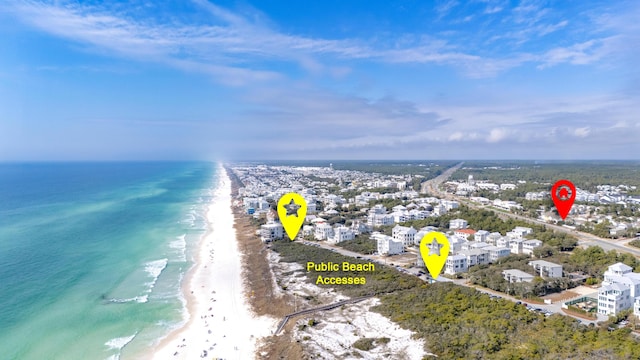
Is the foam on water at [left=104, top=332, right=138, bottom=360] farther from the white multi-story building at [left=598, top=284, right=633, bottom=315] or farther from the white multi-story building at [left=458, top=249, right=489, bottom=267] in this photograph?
the white multi-story building at [left=598, top=284, right=633, bottom=315]

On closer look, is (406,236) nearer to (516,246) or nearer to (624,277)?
(516,246)

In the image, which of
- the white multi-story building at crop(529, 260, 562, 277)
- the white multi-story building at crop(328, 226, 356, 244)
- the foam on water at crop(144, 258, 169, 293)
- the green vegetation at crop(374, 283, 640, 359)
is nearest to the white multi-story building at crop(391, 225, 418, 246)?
the white multi-story building at crop(328, 226, 356, 244)

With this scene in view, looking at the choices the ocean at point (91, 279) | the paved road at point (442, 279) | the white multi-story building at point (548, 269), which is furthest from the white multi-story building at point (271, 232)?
the white multi-story building at point (548, 269)

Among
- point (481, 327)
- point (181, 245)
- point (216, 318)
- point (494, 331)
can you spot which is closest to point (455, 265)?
point (481, 327)

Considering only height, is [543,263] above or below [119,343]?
above

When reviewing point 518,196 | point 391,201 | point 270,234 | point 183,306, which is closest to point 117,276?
point 183,306

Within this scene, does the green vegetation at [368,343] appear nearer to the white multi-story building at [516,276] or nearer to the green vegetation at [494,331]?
the green vegetation at [494,331]
